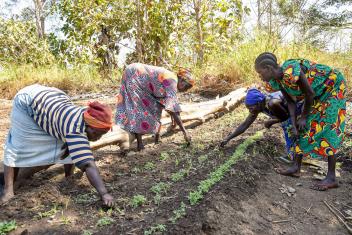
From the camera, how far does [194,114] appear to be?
6074 mm

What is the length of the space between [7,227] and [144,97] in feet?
8.24

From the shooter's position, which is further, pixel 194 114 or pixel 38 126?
pixel 194 114

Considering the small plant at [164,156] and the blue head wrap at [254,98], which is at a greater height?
the blue head wrap at [254,98]

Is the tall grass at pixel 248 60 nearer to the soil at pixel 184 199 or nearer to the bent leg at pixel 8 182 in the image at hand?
the soil at pixel 184 199

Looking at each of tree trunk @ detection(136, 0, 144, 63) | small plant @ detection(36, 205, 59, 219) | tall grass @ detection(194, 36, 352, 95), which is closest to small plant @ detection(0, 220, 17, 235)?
small plant @ detection(36, 205, 59, 219)

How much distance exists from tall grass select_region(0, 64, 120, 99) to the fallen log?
4.01 metres

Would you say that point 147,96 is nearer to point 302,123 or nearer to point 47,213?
point 302,123

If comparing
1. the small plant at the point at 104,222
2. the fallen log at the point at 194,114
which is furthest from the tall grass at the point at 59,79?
the small plant at the point at 104,222

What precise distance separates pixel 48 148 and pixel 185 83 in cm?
200

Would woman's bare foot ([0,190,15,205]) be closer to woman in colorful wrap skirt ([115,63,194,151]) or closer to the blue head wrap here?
woman in colorful wrap skirt ([115,63,194,151])

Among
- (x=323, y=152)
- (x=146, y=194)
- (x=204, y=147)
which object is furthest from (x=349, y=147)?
(x=146, y=194)

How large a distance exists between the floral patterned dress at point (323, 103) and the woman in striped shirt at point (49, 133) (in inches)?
74.0

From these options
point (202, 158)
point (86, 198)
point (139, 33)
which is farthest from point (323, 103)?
point (139, 33)

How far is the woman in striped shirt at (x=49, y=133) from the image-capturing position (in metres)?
2.71
